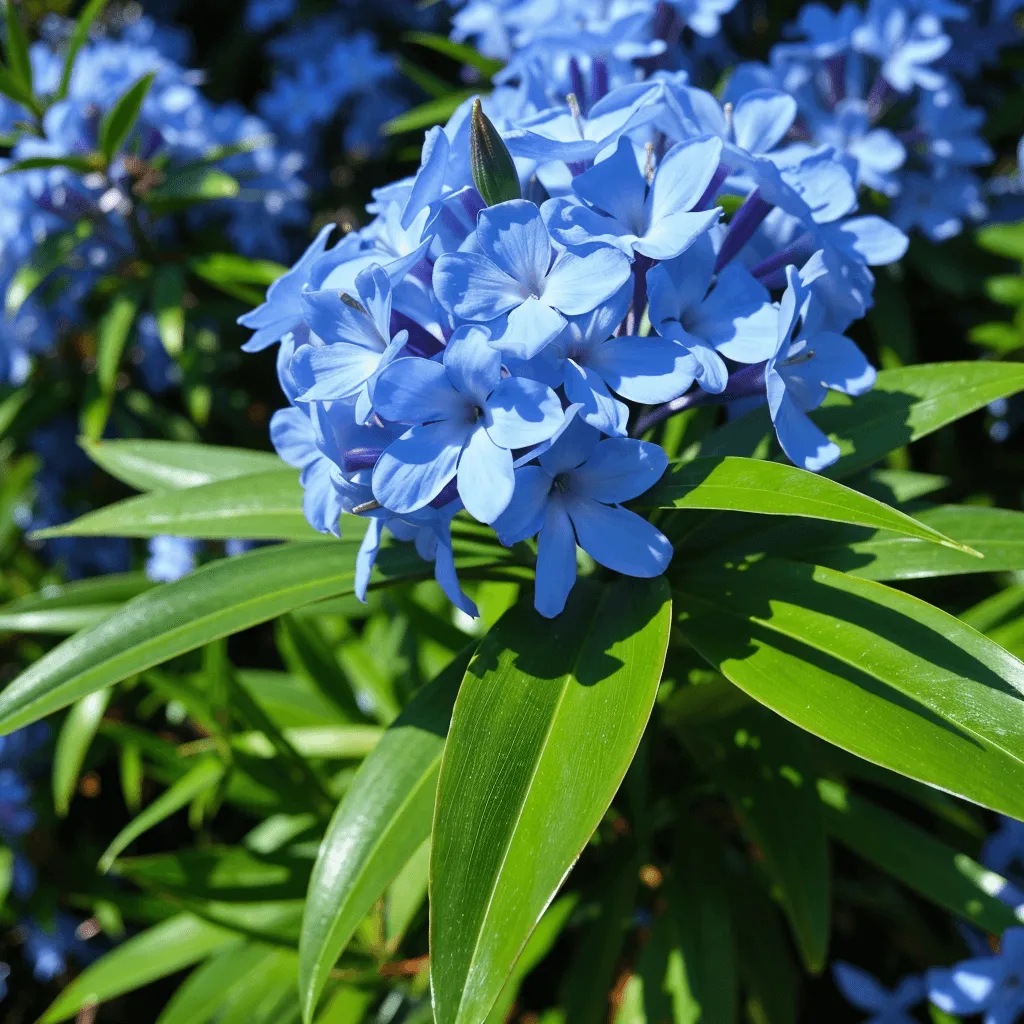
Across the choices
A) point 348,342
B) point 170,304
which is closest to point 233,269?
A: point 170,304

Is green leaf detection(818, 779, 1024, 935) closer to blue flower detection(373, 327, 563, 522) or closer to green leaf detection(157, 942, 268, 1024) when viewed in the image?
blue flower detection(373, 327, 563, 522)

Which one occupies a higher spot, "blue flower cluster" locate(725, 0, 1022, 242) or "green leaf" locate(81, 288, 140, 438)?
"blue flower cluster" locate(725, 0, 1022, 242)

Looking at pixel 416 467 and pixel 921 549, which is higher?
pixel 416 467

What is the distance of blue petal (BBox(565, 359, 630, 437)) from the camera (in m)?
0.74

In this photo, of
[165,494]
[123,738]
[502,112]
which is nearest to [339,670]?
[123,738]

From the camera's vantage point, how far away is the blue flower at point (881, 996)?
1373 mm

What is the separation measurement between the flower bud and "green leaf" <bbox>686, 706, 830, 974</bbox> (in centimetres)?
74

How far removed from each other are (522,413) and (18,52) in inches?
58.3

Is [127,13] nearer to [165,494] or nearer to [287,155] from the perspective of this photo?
[287,155]

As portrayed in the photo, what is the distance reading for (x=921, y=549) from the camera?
1012mm

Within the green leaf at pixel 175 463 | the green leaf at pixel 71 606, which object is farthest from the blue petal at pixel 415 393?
the green leaf at pixel 71 606

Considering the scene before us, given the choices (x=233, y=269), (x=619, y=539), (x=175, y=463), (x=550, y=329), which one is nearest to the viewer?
(x=550, y=329)

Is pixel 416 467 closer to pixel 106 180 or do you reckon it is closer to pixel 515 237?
pixel 515 237

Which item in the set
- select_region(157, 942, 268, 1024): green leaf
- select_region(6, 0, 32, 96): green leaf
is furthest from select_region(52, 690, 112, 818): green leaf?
select_region(6, 0, 32, 96): green leaf
